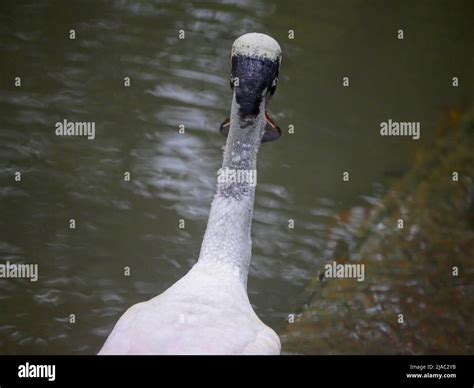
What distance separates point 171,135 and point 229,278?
128cm

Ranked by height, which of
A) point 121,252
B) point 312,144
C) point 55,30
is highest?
point 55,30

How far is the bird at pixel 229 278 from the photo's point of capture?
A: 214cm

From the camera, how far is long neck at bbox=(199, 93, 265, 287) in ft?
8.00

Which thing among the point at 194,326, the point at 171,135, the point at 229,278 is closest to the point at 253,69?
the point at 229,278

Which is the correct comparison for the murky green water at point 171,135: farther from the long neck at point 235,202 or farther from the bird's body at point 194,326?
the bird's body at point 194,326

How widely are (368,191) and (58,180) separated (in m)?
1.31

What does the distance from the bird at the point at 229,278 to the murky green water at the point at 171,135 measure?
3.06 ft

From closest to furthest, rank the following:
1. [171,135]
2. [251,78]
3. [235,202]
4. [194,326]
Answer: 1. [194,326]
2. [251,78]
3. [235,202]
4. [171,135]

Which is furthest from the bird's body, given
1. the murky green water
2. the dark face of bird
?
the murky green water

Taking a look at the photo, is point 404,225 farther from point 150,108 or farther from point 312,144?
point 150,108

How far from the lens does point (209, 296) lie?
7.48ft

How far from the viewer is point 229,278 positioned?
2391 mm

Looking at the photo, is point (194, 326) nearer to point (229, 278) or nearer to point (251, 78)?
point (229, 278)
